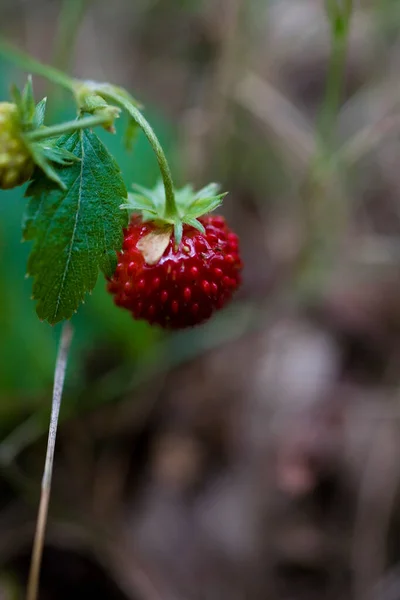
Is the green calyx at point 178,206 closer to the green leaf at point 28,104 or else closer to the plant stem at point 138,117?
the plant stem at point 138,117

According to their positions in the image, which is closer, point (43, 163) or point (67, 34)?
point (43, 163)

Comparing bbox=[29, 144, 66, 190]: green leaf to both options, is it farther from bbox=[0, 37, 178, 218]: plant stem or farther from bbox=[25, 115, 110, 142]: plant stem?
bbox=[0, 37, 178, 218]: plant stem

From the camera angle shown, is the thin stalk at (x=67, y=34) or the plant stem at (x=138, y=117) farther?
the thin stalk at (x=67, y=34)

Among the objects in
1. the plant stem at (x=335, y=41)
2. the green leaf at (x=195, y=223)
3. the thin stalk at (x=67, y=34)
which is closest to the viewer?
the green leaf at (x=195, y=223)

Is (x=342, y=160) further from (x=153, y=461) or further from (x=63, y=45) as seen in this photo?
(x=153, y=461)

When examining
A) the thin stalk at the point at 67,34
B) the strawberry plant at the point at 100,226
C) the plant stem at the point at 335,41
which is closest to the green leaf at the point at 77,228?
the strawberry plant at the point at 100,226

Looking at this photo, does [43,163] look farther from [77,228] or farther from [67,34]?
[67,34]

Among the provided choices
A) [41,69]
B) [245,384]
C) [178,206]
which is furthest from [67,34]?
[245,384]
